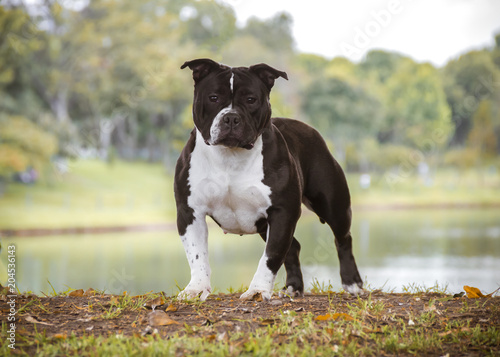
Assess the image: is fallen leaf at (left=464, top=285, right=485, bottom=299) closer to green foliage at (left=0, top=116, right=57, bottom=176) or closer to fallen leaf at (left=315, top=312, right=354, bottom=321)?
fallen leaf at (left=315, top=312, right=354, bottom=321)

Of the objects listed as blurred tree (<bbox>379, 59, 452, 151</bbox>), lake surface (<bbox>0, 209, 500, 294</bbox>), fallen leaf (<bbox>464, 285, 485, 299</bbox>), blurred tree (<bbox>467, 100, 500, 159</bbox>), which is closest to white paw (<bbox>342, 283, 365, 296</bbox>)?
fallen leaf (<bbox>464, 285, 485, 299</bbox>)

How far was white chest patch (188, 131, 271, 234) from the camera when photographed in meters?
4.67

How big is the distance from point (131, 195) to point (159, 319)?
33939mm

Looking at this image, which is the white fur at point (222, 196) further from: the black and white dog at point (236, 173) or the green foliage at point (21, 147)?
the green foliage at point (21, 147)

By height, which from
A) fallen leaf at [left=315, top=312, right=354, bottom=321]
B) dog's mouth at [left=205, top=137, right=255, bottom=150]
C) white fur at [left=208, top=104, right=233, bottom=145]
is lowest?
fallen leaf at [left=315, top=312, right=354, bottom=321]

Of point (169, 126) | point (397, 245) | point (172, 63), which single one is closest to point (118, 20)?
point (172, 63)

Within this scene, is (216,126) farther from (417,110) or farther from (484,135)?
(484,135)

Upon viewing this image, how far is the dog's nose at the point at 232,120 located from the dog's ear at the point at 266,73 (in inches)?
20.4

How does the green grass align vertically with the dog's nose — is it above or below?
above

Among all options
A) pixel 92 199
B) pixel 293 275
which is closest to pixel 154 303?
pixel 293 275

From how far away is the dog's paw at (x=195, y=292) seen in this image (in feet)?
15.4

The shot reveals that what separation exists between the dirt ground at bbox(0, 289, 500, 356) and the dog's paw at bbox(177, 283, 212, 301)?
65 mm

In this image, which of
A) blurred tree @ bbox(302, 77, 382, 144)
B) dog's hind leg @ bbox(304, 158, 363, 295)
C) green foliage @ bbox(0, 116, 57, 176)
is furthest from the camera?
blurred tree @ bbox(302, 77, 382, 144)

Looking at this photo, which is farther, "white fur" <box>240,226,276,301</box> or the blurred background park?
the blurred background park
